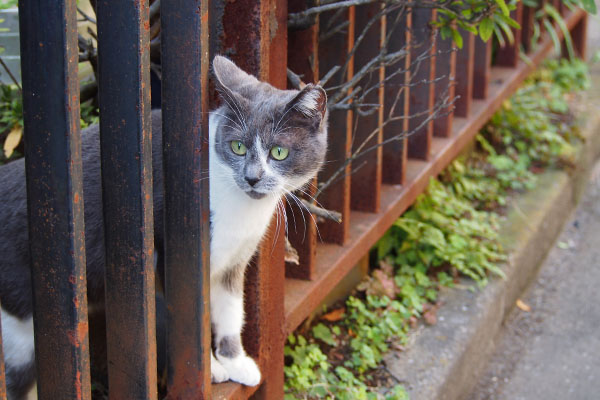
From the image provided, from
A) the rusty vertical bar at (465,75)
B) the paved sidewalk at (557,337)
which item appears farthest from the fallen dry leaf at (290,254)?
the rusty vertical bar at (465,75)

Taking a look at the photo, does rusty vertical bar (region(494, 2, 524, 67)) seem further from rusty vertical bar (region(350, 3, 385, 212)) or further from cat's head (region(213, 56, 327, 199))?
cat's head (region(213, 56, 327, 199))

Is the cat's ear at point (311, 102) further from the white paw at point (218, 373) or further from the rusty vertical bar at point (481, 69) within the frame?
the rusty vertical bar at point (481, 69)

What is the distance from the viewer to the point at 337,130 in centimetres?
262

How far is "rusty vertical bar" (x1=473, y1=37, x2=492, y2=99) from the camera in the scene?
170 inches

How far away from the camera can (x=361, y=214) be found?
3.05m

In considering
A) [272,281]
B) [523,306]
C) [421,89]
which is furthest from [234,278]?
[523,306]

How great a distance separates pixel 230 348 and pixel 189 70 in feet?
3.02

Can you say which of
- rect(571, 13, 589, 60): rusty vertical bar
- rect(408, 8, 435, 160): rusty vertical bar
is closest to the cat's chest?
rect(408, 8, 435, 160): rusty vertical bar

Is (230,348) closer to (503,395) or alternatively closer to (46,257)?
(46,257)

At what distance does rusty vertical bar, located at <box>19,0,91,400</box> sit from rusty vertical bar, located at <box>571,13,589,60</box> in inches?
239

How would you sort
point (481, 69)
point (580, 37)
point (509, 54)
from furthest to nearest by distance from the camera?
point (580, 37) < point (509, 54) < point (481, 69)

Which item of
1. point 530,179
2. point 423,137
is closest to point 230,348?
point 423,137

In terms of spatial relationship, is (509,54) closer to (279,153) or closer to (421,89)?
(421,89)

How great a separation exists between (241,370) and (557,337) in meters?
2.10
